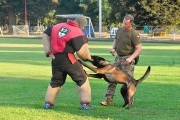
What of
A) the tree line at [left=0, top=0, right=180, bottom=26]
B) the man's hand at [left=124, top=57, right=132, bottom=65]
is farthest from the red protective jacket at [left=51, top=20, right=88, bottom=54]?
the tree line at [left=0, top=0, right=180, bottom=26]

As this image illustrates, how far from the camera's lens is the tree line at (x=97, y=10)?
6000cm

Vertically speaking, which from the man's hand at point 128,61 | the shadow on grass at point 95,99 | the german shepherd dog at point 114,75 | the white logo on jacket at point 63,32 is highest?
the white logo on jacket at point 63,32

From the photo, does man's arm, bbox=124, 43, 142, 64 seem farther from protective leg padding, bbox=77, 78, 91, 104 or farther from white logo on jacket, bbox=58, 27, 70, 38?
white logo on jacket, bbox=58, 27, 70, 38

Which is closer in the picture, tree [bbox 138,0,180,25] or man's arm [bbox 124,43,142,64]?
man's arm [bbox 124,43,142,64]

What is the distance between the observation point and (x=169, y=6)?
2384 inches

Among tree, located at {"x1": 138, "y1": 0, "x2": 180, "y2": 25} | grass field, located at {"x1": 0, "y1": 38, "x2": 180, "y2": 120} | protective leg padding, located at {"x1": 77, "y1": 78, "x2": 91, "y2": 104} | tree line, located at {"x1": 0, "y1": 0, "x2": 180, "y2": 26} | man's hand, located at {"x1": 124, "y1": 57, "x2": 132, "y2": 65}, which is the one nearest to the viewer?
grass field, located at {"x1": 0, "y1": 38, "x2": 180, "y2": 120}

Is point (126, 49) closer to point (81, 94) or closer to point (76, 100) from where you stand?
point (81, 94)

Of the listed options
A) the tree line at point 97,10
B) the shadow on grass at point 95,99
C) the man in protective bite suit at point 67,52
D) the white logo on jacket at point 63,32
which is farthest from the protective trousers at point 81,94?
the tree line at point 97,10

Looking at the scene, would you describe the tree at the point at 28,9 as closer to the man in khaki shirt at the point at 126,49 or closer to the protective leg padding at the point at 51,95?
the man in khaki shirt at the point at 126,49

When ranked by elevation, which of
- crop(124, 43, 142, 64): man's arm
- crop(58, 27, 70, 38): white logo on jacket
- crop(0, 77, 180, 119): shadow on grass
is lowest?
crop(0, 77, 180, 119): shadow on grass

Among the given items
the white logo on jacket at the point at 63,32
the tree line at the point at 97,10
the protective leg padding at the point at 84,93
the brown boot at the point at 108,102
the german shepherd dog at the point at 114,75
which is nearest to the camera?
the white logo on jacket at the point at 63,32

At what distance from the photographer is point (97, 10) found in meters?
80.5

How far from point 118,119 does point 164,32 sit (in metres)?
50.1

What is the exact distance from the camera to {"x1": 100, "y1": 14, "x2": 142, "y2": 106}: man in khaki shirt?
9.46m
